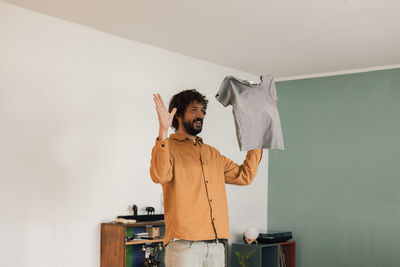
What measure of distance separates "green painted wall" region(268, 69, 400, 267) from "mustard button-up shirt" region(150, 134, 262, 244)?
3585 mm

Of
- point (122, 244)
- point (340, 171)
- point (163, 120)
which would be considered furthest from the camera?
point (340, 171)

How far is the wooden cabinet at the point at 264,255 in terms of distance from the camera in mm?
6028

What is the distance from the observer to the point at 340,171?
637cm

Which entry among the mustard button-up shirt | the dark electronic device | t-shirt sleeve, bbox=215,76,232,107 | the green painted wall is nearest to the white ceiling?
the green painted wall

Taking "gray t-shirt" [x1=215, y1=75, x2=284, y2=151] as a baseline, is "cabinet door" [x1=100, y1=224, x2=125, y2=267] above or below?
below

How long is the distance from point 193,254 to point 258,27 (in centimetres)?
271

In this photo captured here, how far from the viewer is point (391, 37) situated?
507cm

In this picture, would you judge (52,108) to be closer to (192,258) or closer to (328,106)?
(192,258)

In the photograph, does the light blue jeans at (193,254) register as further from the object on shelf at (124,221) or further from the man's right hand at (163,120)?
the object on shelf at (124,221)

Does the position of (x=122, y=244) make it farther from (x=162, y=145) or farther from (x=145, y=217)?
(x=162, y=145)

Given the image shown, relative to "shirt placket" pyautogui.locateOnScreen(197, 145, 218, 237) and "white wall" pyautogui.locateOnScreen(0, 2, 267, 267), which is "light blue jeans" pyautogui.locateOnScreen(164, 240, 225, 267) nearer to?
"shirt placket" pyautogui.locateOnScreen(197, 145, 218, 237)

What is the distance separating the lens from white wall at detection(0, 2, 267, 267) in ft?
13.9

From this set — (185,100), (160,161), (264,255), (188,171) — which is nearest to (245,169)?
(188,171)

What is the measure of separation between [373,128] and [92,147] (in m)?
3.38
